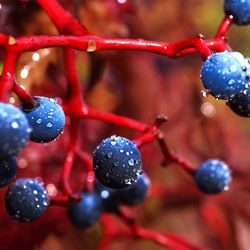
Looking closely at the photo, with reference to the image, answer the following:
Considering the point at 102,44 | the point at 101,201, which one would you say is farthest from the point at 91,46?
the point at 101,201

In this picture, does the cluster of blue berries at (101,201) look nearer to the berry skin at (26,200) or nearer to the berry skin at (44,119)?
the berry skin at (26,200)

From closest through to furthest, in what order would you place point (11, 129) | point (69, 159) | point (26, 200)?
point (11, 129) → point (26, 200) → point (69, 159)

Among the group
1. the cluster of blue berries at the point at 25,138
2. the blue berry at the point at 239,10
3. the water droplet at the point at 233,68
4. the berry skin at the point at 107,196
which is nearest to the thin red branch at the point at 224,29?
the blue berry at the point at 239,10

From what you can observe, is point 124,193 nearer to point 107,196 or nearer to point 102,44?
point 107,196

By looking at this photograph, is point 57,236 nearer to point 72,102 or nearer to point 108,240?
point 108,240

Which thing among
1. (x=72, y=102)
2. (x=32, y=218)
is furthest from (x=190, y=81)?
(x=32, y=218)

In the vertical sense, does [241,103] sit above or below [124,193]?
above

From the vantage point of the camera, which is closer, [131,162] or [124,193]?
[131,162]
